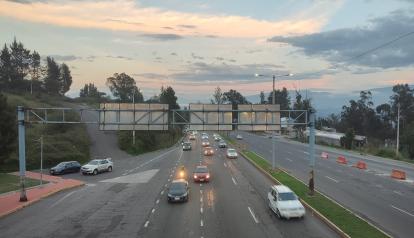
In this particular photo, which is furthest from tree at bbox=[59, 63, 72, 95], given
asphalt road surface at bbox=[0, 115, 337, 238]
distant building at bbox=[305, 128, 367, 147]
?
asphalt road surface at bbox=[0, 115, 337, 238]

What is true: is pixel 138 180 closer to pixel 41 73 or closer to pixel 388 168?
pixel 388 168

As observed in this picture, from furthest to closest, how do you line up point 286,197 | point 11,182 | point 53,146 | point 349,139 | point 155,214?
point 349,139 → point 53,146 → point 11,182 → point 155,214 → point 286,197

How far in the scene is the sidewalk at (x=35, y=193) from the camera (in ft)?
105

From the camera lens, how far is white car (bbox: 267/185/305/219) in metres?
27.1

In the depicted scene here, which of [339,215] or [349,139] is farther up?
[339,215]

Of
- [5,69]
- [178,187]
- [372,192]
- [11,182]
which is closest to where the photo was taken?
[178,187]

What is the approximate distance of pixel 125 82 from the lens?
18512 centimetres

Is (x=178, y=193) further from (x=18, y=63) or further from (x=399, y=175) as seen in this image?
(x=18, y=63)

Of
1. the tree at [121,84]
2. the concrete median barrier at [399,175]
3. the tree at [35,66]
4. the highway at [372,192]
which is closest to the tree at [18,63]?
the tree at [35,66]

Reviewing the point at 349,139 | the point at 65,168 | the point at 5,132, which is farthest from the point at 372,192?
the point at 349,139

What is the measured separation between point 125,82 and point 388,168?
5427 inches

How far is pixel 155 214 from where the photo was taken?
29203mm

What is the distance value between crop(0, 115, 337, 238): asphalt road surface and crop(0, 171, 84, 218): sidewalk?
0.72 meters

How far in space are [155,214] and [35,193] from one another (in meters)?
14.1
